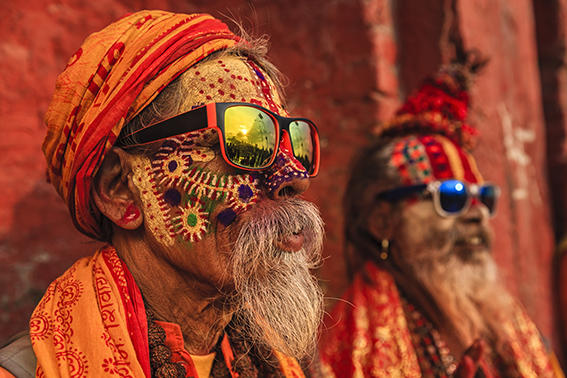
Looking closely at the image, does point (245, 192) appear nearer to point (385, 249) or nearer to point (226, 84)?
point (226, 84)

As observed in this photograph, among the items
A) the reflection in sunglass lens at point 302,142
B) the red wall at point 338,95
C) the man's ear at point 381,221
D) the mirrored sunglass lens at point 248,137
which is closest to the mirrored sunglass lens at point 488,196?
the man's ear at point 381,221

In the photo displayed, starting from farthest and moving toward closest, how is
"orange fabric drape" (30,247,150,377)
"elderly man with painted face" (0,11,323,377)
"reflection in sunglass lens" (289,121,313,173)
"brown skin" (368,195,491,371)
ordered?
"brown skin" (368,195,491,371)
"reflection in sunglass lens" (289,121,313,173)
"elderly man with painted face" (0,11,323,377)
"orange fabric drape" (30,247,150,377)

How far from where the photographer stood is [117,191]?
5.52 ft

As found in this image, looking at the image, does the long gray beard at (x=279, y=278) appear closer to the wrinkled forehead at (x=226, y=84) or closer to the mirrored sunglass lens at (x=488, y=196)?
the wrinkled forehead at (x=226, y=84)

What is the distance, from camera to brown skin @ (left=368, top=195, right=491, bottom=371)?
2.82m

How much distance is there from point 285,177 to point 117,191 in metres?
0.49

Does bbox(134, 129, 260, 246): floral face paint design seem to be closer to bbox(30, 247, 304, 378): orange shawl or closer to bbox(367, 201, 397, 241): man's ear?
bbox(30, 247, 304, 378): orange shawl

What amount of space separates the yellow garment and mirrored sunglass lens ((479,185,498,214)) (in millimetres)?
1721

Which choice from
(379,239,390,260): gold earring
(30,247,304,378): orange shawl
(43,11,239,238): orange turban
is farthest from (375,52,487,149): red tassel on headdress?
(30,247,304,378): orange shawl

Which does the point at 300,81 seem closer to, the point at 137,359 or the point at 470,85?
the point at 470,85

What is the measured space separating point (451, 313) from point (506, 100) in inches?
98.4

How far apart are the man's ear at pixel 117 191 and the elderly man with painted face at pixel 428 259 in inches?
51.5

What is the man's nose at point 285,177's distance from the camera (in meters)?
1.61

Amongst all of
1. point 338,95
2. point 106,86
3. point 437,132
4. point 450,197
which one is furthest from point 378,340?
point 106,86
